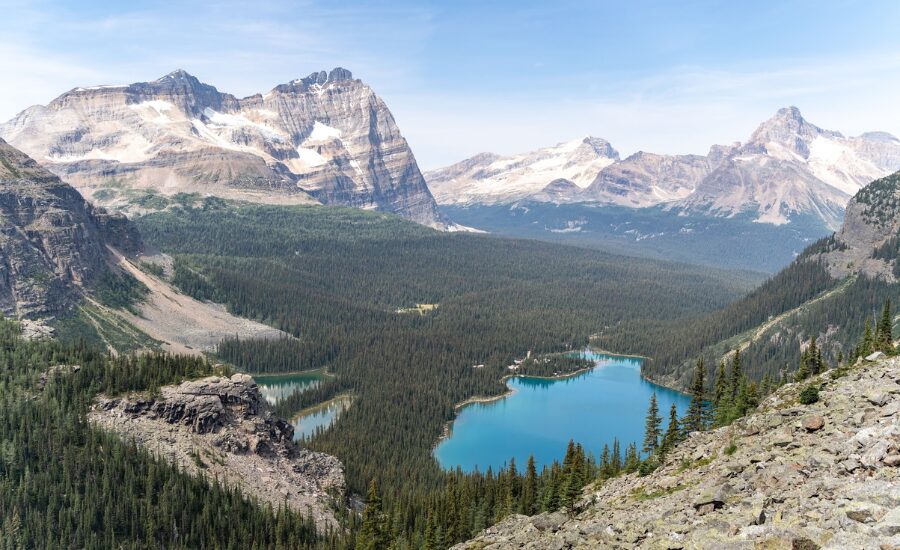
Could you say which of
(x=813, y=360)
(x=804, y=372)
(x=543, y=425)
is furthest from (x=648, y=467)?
(x=543, y=425)

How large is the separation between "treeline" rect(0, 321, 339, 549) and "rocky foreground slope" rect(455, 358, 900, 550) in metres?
44.0

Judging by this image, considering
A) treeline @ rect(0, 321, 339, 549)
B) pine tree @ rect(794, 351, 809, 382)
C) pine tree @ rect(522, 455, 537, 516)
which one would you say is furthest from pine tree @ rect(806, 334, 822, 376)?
treeline @ rect(0, 321, 339, 549)

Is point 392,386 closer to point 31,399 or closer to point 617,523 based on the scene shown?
point 31,399

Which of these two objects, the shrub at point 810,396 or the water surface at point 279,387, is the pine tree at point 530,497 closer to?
the shrub at point 810,396

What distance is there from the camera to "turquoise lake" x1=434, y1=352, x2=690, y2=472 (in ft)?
471

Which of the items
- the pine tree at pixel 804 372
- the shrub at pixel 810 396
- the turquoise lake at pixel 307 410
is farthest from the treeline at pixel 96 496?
the pine tree at pixel 804 372

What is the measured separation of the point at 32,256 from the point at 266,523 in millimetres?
156215

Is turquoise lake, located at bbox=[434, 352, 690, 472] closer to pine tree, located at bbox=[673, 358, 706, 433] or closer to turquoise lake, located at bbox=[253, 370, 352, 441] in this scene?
turquoise lake, located at bbox=[253, 370, 352, 441]

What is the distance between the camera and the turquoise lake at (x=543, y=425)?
14350 cm

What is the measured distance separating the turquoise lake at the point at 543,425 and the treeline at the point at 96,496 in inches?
1996

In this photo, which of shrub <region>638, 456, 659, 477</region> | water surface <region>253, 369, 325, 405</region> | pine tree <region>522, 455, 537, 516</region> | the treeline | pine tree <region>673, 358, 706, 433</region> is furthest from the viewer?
water surface <region>253, 369, 325, 405</region>

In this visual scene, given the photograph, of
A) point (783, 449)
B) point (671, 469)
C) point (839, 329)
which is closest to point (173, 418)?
point (671, 469)

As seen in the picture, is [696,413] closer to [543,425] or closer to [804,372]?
[804,372]

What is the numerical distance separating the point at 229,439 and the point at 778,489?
87.5 meters
